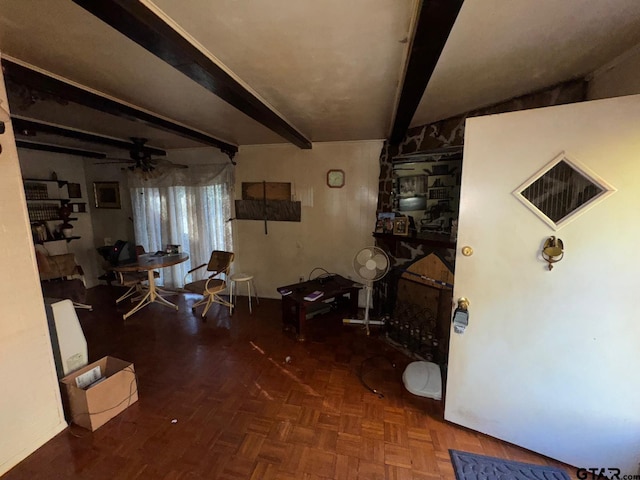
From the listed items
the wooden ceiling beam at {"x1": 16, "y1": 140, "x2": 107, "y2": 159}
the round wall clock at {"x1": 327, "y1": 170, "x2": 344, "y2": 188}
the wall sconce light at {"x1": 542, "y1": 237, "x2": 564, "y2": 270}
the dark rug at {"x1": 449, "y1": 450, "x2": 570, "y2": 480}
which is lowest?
the dark rug at {"x1": 449, "y1": 450, "x2": 570, "y2": 480}

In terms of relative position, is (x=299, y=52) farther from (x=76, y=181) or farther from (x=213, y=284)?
(x=76, y=181)

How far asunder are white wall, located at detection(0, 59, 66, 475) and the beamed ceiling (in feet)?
1.81

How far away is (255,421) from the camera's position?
1910 millimetres

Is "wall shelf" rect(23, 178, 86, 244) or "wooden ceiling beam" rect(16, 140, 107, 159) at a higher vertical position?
"wooden ceiling beam" rect(16, 140, 107, 159)

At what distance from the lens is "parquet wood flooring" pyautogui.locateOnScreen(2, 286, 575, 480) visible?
1584 mm

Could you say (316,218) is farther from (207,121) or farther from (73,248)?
(73,248)

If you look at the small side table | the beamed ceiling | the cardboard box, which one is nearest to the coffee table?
the small side table

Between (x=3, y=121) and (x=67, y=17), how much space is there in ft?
2.58

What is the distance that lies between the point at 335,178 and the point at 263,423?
2.97 metres

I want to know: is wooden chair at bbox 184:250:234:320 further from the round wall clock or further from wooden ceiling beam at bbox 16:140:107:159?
wooden ceiling beam at bbox 16:140:107:159

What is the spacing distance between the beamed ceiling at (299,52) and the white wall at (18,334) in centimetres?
55

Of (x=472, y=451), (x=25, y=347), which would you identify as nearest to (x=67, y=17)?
(x=25, y=347)

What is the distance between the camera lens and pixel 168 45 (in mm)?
1250

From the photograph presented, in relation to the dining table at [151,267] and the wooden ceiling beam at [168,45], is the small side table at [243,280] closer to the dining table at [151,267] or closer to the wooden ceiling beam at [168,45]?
the dining table at [151,267]
